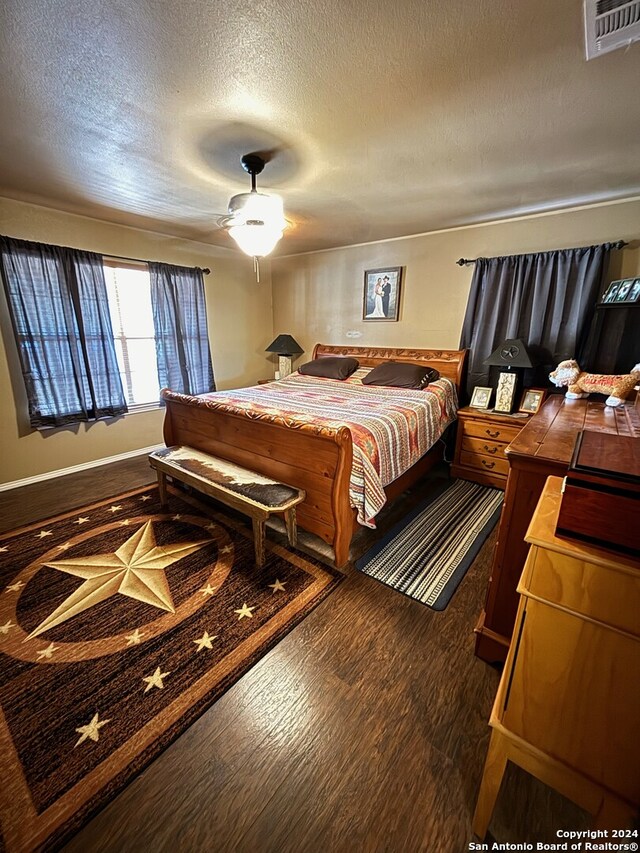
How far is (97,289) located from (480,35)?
133 inches

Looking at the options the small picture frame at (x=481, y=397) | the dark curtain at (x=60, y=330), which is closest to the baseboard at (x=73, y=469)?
the dark curtain at (x=60, y=330)

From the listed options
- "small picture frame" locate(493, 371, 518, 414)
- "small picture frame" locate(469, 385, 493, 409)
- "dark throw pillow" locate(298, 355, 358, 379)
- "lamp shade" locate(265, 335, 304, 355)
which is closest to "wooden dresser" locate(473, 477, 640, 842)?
"small picture frame" locate(493, 371, 518, 414)

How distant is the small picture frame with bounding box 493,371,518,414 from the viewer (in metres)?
2.94

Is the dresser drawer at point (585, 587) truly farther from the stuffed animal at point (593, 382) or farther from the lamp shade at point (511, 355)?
the lamp shade at point (511, 355)

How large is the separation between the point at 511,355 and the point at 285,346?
2.78 m

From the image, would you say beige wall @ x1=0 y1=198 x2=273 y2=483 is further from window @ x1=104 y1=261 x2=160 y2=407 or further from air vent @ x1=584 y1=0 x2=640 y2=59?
air vent @ x1=584 y1=0 x2=640 y2=59

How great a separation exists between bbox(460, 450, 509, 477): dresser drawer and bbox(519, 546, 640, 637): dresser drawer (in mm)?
2355

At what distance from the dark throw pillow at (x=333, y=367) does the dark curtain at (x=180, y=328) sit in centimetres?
132

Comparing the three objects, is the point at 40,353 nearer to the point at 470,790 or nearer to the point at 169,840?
the point at 169,840

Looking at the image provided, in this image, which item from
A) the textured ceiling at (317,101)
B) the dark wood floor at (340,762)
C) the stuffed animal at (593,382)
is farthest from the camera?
the stuffed animal at (593,382)

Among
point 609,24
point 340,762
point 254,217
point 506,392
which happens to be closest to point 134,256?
point 254,217

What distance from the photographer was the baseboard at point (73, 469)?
2985 mm

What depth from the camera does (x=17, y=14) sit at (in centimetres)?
110

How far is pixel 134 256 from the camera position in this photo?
3.46m
